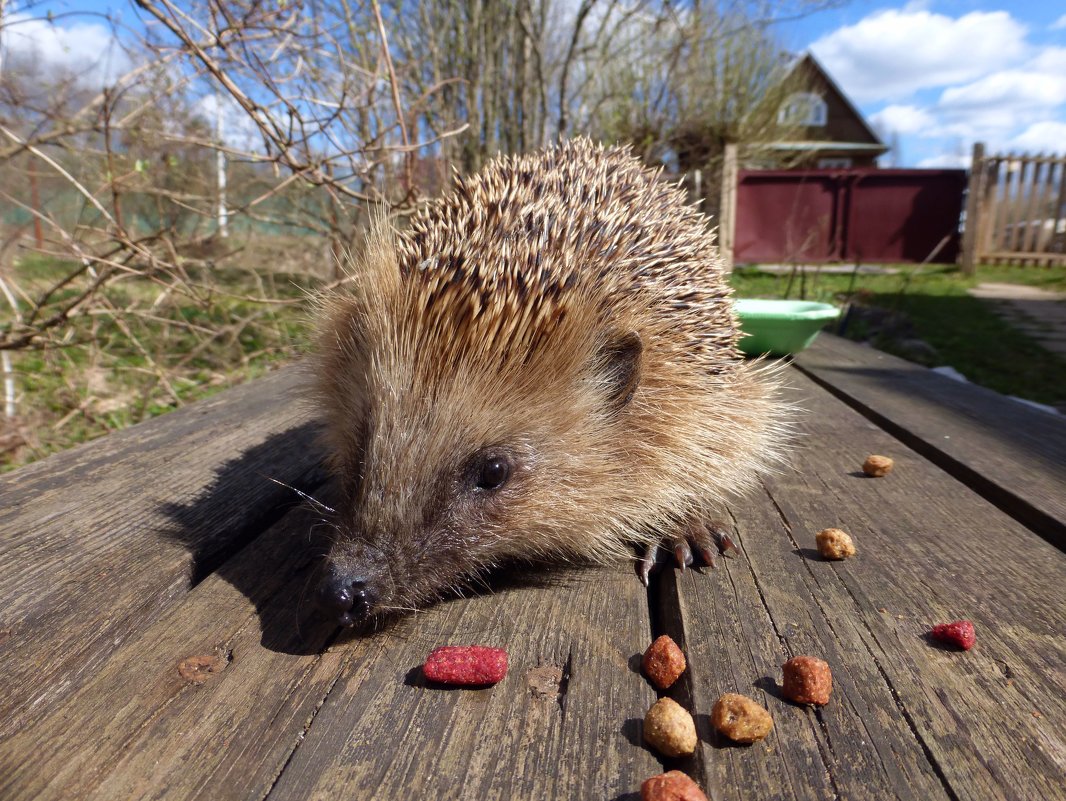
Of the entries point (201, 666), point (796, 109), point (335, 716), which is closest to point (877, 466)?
point (335, 716)

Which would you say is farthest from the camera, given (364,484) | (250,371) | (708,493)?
(250,371)

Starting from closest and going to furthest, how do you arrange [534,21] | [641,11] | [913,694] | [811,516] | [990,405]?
[913,694], [811,516], [990,405], [534,21], [641,11]

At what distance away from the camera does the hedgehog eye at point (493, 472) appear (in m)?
1.35

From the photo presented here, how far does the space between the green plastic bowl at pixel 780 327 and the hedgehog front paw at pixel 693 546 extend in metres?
1.33

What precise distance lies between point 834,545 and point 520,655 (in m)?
0.61

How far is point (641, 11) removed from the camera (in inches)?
264

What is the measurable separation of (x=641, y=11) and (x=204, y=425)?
6.37 metres

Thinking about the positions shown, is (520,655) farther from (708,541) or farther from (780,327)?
(780,327)

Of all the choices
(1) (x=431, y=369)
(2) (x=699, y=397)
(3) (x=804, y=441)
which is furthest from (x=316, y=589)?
(3) (x=804, y=441)

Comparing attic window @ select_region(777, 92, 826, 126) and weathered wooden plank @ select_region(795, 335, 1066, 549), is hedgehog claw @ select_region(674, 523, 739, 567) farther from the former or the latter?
attic window @ select_region(777, 92, 826, 126)

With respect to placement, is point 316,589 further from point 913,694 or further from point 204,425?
point 204,425

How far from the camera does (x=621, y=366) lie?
151 cm

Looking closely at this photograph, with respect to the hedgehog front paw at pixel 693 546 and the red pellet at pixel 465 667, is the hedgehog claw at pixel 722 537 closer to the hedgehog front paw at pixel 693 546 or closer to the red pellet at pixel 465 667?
the hedgehog front paw at pixel 693 546

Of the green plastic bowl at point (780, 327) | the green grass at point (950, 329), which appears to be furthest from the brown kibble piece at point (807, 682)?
the green grass at point (950, 329)
